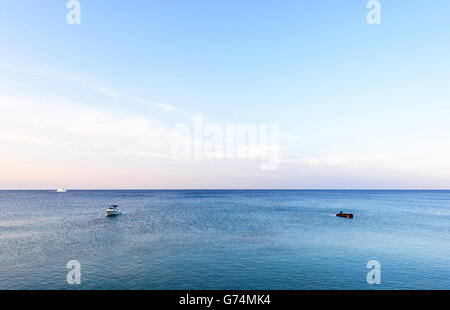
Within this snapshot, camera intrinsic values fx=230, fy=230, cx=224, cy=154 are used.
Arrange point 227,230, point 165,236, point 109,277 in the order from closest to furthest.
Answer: point 109,277 < point 165,236 < point 227,230

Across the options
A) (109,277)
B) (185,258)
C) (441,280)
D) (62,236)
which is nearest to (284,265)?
(185,258)

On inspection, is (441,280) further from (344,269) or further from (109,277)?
(109,277)

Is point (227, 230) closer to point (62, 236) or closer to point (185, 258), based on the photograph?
point (185, 258)

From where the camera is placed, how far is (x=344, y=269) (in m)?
25.7
